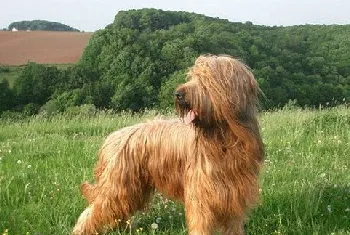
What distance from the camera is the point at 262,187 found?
6527 mm

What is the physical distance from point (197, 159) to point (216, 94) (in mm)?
672

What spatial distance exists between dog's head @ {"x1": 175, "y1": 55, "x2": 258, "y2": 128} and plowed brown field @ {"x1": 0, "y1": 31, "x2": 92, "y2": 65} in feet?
134

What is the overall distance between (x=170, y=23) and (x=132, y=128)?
194ft

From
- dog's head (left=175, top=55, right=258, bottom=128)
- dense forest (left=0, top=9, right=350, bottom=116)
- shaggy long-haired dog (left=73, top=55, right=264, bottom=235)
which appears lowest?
dense forest (left=0, top=9, right=350, bottom=116)

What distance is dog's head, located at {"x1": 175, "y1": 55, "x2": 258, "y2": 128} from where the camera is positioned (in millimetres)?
4172

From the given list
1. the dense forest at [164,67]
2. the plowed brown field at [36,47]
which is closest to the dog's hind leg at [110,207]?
the dense forest at [164,67]

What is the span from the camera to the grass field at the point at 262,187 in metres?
5.60

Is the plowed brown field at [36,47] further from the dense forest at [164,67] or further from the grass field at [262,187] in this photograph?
the grass field at [262,187]

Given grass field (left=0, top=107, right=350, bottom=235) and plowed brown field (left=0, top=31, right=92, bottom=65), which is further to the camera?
plowed brown field (left=0, top=31, right=92, bottom=65)

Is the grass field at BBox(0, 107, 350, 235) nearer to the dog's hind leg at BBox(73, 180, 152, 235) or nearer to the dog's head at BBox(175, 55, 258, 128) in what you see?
the dog's hind leg at BBox(73, 180, 152, 235)

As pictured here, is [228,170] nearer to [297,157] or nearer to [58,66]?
[297,157]

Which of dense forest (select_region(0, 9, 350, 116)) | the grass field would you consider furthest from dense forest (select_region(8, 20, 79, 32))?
the grass field

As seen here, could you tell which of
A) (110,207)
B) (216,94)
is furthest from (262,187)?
(216,94)

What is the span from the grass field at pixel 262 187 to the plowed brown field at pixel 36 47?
3481 centimetres
